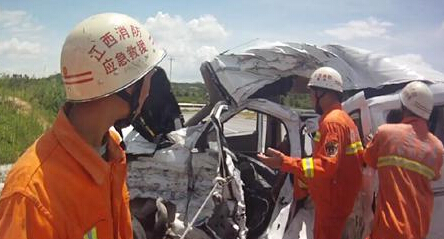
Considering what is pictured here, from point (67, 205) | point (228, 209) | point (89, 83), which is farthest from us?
point (228, 209)

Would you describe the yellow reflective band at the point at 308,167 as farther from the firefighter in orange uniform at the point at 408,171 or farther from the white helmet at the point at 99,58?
the white helmet at the point at 99,58

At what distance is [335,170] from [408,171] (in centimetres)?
54

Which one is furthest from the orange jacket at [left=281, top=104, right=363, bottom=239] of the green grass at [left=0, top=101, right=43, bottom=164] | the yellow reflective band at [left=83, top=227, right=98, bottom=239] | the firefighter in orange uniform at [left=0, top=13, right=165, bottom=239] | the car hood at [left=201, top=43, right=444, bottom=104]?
the green grass at [left=0, top=101, right=43, bottom=164]

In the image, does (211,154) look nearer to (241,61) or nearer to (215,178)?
(215,178)

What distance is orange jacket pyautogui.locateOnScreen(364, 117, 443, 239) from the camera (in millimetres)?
3508

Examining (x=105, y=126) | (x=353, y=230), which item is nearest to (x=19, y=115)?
(x=353, y=230)

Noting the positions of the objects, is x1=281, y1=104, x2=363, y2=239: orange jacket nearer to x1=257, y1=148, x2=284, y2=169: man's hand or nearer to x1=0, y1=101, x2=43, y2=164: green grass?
x1=257, y1=148, x2=284, y2=169: man's hand

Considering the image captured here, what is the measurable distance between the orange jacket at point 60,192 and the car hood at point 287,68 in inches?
117

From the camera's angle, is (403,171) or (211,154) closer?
(403,171)

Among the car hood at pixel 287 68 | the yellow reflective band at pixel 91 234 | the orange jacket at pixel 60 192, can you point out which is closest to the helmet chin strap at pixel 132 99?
the orange jacket at pixel 60 192

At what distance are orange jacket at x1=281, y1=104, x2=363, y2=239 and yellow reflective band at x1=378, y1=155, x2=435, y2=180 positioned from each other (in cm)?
39

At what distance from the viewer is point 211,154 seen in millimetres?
4293

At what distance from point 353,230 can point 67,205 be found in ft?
10.5

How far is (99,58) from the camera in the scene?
5.69 ft
